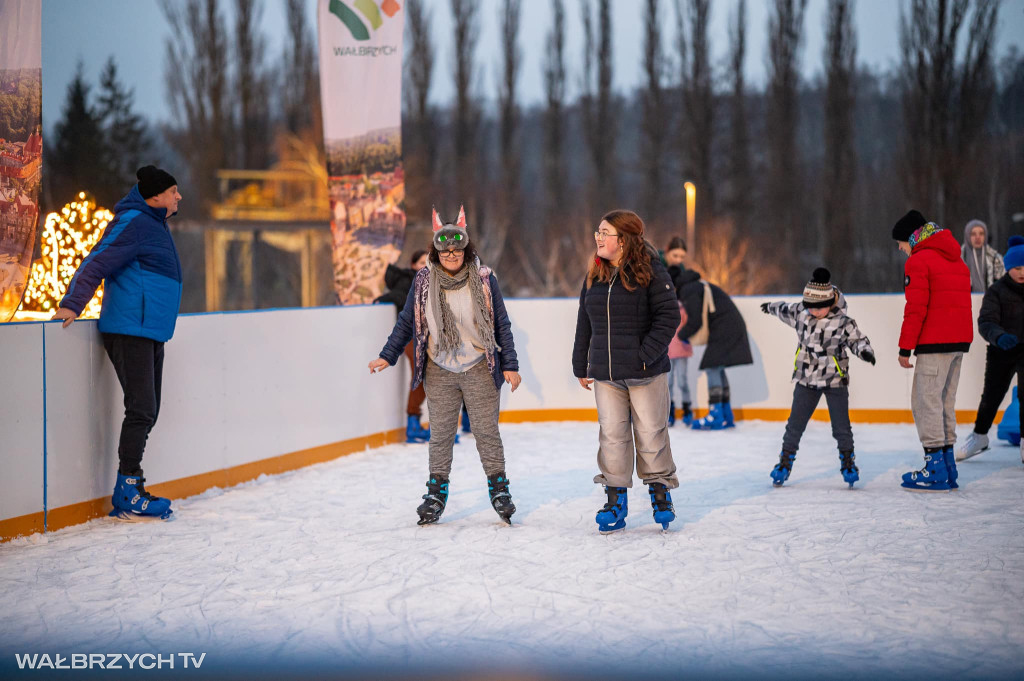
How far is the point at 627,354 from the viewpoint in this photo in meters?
4.37

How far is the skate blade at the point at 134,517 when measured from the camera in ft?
16.1

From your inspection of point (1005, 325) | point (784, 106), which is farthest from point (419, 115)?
point (1005, 325)

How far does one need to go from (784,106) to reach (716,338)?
47.1 ft

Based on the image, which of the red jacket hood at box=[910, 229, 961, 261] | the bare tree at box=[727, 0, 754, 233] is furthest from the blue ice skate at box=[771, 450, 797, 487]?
the bare tree at box=[727, 0, 754, 233]

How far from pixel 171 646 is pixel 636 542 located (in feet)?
6.68

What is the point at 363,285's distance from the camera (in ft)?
28.0

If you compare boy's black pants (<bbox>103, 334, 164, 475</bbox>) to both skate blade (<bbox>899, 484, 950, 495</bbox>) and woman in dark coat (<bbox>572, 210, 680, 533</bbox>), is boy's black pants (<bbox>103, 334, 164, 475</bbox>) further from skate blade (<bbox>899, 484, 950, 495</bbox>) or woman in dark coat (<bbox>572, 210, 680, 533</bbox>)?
skate blade (<bbox>899, 484, 950, 495</bbox>)

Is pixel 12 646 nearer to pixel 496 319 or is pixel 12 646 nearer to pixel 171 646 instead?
pixel 171 646

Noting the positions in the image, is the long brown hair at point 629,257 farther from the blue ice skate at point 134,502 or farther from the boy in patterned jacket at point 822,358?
the blue ice skate at point 134,502

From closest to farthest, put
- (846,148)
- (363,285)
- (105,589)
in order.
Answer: (105,589), (363,285), (846,148)

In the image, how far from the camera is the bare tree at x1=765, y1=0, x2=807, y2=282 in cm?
2100

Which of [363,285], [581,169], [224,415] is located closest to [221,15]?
[581,169]

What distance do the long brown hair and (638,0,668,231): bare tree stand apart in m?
18.5

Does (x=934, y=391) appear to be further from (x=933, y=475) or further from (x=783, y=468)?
(x=783, y=468)
